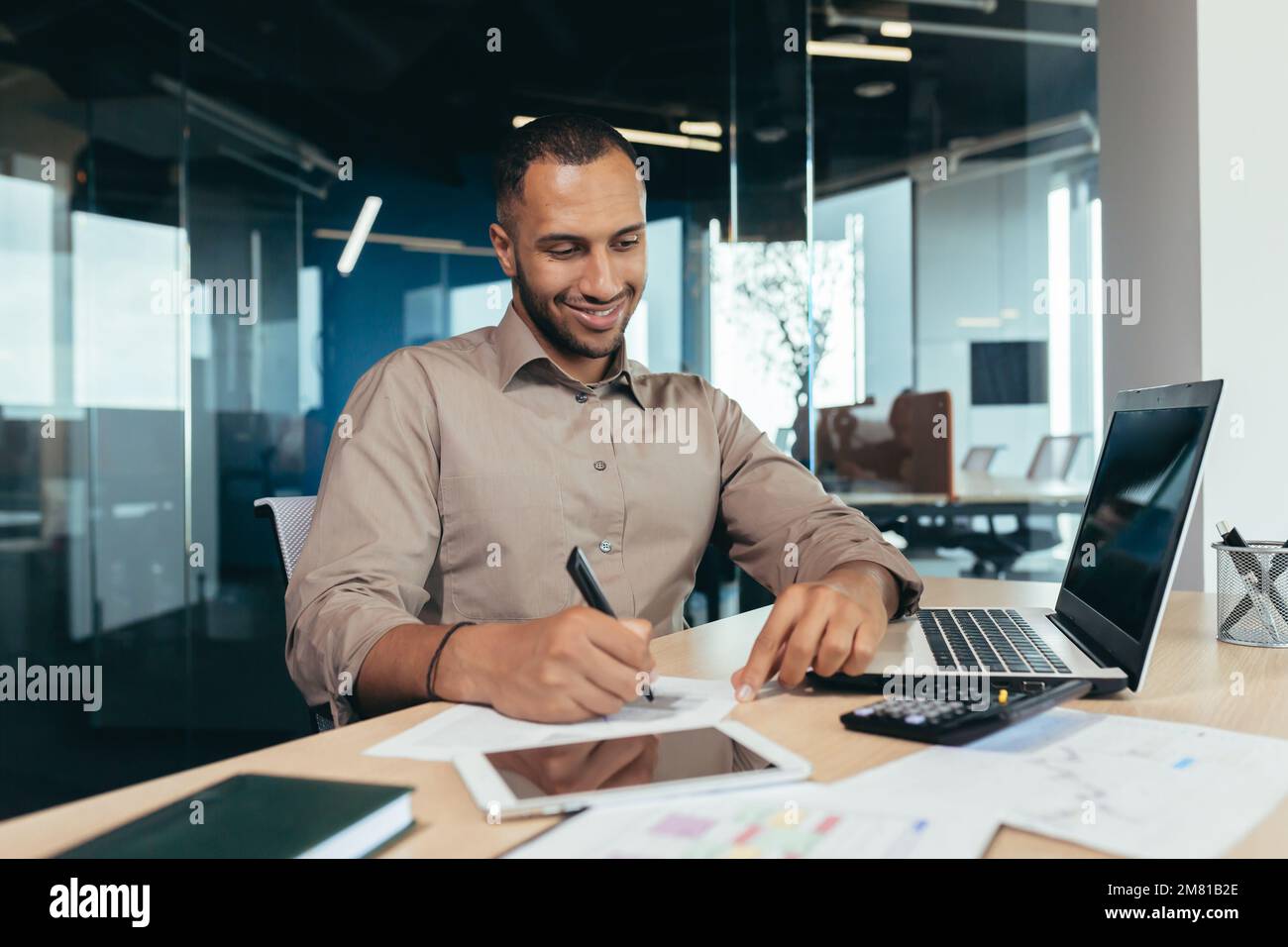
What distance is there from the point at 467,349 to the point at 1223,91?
5.24 feet

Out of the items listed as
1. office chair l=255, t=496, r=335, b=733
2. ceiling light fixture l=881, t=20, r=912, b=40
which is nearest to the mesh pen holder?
office chair l=255, t=496, r=335, b=733

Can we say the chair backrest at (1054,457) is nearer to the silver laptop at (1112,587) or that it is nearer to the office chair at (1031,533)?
the office chair at (1031,533)

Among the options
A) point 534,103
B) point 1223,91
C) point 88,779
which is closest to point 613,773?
point 1223,91

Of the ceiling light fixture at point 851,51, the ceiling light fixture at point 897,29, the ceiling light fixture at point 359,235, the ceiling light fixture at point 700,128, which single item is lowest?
the ceiling light fixture at point 359,235

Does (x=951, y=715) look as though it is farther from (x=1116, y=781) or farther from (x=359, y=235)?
(x=359, y=235)

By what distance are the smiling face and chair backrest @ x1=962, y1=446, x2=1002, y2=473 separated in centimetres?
392

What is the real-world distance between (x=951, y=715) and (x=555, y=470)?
82 centimetres

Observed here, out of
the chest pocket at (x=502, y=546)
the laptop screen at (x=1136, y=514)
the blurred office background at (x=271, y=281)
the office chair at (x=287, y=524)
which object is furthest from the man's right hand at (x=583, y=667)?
the blurred office background at (x=271, y=281)

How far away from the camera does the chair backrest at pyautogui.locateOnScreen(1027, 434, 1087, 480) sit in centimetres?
500

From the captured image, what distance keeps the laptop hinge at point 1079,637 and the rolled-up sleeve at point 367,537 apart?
0.75 metres

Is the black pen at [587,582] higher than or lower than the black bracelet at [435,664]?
Answer: higher

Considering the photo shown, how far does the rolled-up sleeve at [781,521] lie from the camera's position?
138 centimetres
